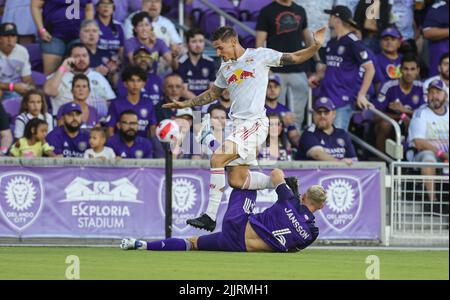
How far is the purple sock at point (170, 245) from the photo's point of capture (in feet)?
47.8

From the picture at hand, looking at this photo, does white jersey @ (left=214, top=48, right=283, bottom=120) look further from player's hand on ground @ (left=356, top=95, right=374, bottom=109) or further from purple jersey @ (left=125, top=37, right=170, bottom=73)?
player's hand on ground @ (left=356, top=95, right=374, bottom=109)

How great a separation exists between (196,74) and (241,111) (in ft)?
19.0

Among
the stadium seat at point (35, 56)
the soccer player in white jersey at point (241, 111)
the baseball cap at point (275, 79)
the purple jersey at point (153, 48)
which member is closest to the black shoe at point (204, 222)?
the soccer player in white jersey at point (241, 111)

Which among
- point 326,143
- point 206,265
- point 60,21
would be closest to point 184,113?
point 326,143

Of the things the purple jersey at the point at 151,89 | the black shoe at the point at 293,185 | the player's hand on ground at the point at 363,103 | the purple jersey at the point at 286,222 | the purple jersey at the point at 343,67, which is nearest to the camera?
the purple jersey at the point at 286,222

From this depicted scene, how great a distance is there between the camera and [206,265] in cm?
1252

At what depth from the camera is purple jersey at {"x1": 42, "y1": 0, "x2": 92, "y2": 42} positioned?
20.4m

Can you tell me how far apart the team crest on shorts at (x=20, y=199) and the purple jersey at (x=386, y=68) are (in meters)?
7.17

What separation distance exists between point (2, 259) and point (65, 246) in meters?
3.72

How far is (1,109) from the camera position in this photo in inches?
736

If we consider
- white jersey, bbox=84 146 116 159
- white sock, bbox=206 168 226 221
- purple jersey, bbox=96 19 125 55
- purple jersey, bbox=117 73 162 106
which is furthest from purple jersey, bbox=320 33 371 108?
white sock, bbox=206 168 226 221

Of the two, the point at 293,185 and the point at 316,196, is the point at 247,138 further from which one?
the point at 316,196

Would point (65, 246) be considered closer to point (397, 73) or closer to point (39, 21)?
point (39, 21)

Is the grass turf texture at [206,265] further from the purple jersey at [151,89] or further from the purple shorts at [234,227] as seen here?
the purple jersey at [151,89]
